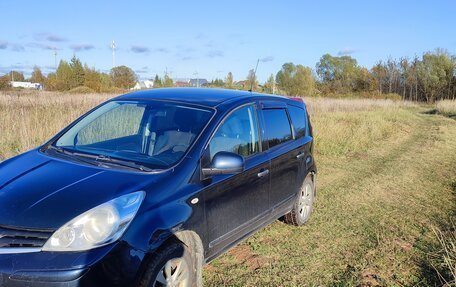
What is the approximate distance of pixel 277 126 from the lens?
468 centimetres

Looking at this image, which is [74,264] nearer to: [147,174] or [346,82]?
[147,174]

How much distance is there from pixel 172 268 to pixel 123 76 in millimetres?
63579

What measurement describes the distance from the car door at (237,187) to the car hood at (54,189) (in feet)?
2.28

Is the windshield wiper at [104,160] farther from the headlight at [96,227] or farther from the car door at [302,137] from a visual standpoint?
the car door at [302,137]

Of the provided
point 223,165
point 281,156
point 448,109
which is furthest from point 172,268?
point 448,109

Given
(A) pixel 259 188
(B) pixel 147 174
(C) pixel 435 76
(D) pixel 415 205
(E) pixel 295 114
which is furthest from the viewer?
(C) pixel 435 76

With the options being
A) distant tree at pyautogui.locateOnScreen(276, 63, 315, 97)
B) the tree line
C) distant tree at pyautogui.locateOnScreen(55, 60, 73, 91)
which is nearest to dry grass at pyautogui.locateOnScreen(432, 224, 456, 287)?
the tree line

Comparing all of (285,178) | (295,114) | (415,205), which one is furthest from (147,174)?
(415,205)

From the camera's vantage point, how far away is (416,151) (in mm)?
11961

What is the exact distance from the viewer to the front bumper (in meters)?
2.32

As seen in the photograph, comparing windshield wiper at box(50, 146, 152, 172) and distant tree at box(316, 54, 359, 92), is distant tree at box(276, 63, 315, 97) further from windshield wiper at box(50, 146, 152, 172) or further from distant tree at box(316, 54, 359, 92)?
windshield wiper at box(50, 146, 152, 172)

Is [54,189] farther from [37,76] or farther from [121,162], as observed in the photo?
[37,76]

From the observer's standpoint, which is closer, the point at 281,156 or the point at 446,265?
the point at 446,265

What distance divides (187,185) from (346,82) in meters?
70.4
